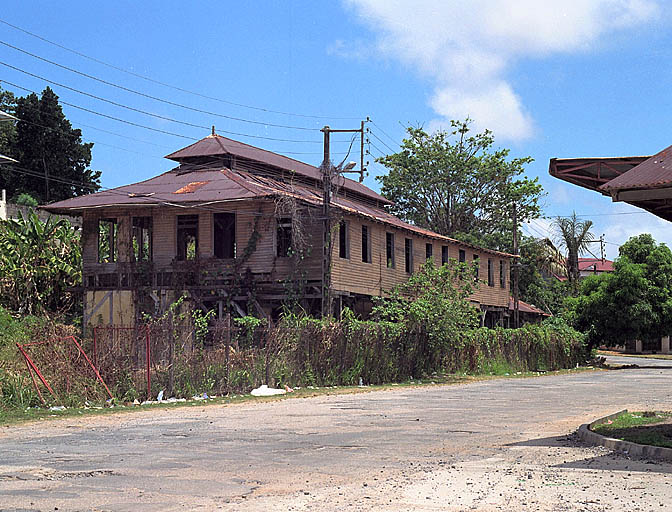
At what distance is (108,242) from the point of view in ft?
126

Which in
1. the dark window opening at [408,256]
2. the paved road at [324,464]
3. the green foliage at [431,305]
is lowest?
the paved road at [324,464]

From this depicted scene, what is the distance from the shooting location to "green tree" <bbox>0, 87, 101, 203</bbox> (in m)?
60.8

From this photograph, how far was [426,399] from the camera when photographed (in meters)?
23.3

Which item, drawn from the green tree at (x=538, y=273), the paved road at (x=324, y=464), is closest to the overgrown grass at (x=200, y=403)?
the paved road at (x=324, y=464)

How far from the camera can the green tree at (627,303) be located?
51.3 metres

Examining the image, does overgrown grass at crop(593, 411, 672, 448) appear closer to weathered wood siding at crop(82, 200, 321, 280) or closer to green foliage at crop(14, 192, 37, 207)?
weathered wood siding at crop(82, 200, 321, 280)

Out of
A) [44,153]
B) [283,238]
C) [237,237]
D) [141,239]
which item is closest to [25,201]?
[44,153]

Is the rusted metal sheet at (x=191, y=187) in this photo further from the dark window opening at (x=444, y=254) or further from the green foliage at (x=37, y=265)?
the dark window opening at (x=444, y=254)

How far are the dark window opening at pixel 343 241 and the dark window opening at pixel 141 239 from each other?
26.8ft

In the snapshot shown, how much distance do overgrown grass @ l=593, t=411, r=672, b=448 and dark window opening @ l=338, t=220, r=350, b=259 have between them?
21.8m

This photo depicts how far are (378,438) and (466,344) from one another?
24.3 metres

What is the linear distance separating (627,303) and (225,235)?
26.2m

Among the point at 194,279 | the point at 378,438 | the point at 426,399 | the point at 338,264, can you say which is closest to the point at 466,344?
the point at 338,264

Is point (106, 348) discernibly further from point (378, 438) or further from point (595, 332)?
point (595, 332)
